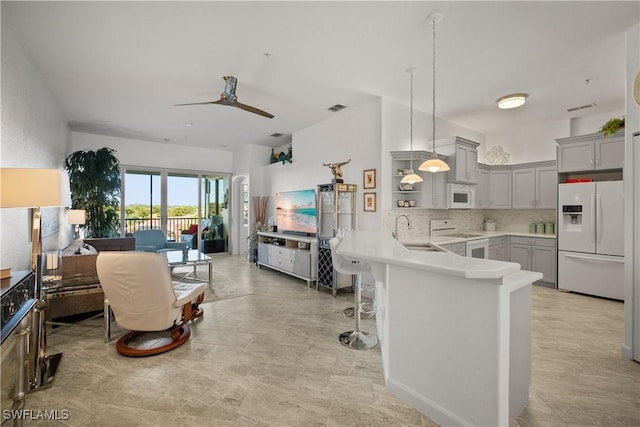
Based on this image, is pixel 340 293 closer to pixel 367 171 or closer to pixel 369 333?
pixel 369 333

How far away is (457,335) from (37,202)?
2634 millimetres

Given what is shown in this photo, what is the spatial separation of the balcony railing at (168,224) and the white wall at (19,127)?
3100 millimetres

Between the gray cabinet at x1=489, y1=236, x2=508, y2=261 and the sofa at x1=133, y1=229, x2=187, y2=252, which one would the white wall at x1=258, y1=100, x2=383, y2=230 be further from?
the sofa at x1=133, y1=229, x2=187, y2=252

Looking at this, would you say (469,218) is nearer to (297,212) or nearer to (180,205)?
(297,212)

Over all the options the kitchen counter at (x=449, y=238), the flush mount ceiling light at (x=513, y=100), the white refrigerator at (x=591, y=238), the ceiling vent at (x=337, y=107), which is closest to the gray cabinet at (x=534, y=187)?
the kitchen counter at (x=449, y=238)

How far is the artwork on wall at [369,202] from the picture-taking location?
4.55 metres

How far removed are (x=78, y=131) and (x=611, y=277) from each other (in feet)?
31.7

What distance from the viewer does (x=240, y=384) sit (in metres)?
2.18

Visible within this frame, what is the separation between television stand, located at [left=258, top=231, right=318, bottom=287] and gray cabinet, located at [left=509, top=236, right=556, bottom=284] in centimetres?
359

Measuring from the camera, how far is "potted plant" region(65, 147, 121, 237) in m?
5.08

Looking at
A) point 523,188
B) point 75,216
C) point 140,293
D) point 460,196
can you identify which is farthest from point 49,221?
point 523,188

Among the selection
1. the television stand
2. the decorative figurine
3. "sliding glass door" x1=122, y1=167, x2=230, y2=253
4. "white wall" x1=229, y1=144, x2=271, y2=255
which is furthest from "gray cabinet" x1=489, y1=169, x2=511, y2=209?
"sliding glass door" x1=122, y1=167, x2=230, y2=253

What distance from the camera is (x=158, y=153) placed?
7.24 m

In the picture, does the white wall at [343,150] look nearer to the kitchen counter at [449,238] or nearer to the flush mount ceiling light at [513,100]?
the kitchen counter at [449,238]
